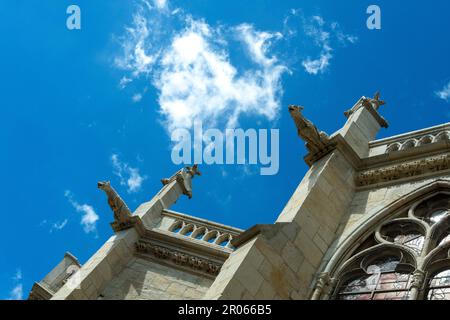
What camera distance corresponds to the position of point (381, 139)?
34.3ft

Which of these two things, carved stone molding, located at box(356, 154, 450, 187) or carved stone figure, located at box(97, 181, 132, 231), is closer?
carved stone molding, located at box(356, 154, 450, 187)

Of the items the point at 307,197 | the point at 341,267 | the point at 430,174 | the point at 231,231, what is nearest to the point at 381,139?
the point at 430,174

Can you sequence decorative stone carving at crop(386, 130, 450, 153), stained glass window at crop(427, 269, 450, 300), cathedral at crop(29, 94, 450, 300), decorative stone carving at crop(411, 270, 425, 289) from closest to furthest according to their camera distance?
stained glass window at crop(427, 269, 450, 300) < decorative stone carving at crop(411, 270, 425, 289) < cathedral at crop(29, 94, 450, 300) < decorative stone carving at crop(386, 130, 450, 153)

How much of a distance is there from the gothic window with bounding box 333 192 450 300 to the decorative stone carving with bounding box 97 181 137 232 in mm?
6379

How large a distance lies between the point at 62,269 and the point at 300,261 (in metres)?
8.74

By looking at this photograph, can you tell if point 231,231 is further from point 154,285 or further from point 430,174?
point 430,174

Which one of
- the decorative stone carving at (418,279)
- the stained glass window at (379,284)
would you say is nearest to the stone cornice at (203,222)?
the stained glass window at (379,284)

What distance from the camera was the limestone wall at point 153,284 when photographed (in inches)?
452

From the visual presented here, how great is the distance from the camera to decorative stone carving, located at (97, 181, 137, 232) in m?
13.0

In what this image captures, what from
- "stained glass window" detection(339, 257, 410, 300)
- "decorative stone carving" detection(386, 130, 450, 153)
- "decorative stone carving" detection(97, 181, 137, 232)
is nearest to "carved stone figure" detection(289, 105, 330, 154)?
"decorative stone carving" detection(386, 130, 450, 153)

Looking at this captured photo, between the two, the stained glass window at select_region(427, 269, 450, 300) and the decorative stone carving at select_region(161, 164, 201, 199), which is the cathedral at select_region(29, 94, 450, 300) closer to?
the stained glass window at select_region(427, 269, 450, 300)

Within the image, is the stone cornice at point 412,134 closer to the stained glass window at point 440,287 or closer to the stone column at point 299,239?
the stone column at point 299,239

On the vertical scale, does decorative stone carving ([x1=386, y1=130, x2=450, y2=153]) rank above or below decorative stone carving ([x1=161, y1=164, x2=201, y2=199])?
below

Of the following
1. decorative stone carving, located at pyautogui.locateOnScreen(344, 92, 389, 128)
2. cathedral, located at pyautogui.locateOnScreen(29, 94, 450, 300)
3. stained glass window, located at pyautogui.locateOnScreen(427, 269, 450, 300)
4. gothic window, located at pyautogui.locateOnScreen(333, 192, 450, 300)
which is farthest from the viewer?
decorative stone carving, located at pyautogui.locateOnScreen(344, 92, 389, 128)
